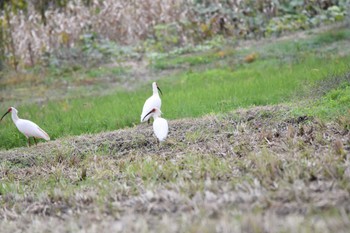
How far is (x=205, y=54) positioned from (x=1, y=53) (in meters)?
5.26

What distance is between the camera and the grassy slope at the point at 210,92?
9.55 m

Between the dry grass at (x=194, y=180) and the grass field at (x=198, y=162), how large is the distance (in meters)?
0.01

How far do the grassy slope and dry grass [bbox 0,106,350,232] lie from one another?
1585 mm

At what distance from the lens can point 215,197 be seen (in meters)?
4.52

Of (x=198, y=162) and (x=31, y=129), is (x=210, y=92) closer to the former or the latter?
(x=31, y=129)

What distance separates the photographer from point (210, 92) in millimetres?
10641

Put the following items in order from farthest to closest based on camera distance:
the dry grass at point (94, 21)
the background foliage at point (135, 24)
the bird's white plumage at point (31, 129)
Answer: the dry grass at point (94, 21), the background foliage at point (135, 24), the bird's white plumage at point (31, 129)

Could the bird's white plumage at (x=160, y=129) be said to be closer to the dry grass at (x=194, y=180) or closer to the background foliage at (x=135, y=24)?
the dry grass at (x=194, y=180)

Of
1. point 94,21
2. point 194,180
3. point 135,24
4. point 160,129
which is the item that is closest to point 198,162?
point 194,180

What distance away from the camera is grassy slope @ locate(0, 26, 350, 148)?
955 cm

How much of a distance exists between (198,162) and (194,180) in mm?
636

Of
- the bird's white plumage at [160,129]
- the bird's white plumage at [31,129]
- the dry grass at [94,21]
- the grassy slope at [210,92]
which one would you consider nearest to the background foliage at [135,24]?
the dry grass at [94,21]

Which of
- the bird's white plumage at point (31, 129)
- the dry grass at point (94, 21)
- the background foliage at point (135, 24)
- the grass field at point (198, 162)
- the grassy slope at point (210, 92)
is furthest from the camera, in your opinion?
the dry grass at point (94, 21)

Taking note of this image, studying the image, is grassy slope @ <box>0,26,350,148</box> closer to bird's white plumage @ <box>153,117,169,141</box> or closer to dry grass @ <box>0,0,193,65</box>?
bird's white plumage @ <box>153,117,169,141</box>
